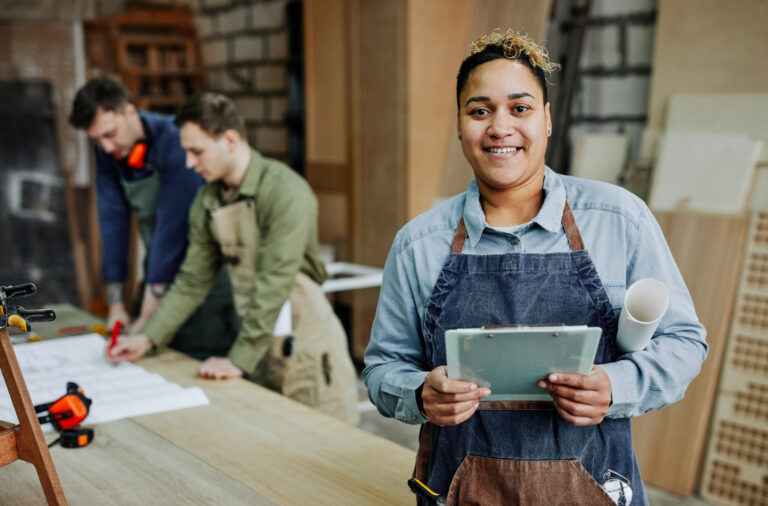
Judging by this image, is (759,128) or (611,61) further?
(611,61)

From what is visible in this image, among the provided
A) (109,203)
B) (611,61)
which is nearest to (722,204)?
(611,61)

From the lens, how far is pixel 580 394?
1.11 metres

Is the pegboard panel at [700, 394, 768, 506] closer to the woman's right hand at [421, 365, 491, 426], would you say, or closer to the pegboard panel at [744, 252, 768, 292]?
the pegboard panel at [744, 252, 768, 292]

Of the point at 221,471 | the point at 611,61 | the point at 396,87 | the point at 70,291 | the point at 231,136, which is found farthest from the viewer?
the point at 70,291

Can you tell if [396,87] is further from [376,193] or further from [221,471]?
[221,471]

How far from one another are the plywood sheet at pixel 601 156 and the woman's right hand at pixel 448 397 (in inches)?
98.5

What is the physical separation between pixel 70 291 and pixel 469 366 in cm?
497

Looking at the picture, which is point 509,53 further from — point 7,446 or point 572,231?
point 7,446

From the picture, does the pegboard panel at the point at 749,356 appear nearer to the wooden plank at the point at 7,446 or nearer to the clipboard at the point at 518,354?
the clipboard at the point at 518,354

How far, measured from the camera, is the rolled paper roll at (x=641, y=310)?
1.13 meters

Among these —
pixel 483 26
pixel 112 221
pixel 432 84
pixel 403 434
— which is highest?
pixel 483 26

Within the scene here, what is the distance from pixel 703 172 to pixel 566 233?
83.4 inches

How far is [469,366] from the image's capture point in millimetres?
1104

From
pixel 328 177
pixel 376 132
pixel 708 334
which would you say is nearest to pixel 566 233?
pixel 708 334
